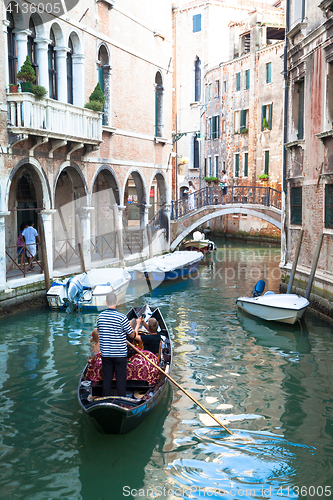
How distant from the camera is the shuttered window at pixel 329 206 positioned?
10031 mm

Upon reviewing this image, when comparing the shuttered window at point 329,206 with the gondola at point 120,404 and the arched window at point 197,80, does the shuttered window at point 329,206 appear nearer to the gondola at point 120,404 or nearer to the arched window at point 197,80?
the gondola at point 120,404

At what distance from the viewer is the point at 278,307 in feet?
32.3

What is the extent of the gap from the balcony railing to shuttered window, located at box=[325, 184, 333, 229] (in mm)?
5551

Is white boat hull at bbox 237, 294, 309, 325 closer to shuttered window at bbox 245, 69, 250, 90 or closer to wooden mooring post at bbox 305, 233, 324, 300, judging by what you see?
wooden mooring post at bbox 305, 233, 324, 300

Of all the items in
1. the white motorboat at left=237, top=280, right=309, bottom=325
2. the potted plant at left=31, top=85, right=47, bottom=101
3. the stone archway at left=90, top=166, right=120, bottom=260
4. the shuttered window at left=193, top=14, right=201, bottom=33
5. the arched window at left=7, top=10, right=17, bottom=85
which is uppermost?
the shuttered window at left=193, top=14, right=201, bottom=33

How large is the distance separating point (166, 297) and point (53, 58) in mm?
6118

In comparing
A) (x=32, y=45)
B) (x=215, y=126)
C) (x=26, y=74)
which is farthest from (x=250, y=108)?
(x=26, y=74)

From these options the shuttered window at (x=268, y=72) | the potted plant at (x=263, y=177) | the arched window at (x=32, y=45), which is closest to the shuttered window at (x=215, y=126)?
the shuttered window at (x=268, y=72)

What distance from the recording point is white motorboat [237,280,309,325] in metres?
9.71

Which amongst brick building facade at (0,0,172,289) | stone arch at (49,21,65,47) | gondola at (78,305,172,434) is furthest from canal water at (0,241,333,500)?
stone arch at (49,21,65,47)

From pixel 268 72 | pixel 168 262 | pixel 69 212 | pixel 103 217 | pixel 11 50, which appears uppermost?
pixel 268 72

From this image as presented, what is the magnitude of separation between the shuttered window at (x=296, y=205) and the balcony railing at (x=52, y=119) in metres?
4.79

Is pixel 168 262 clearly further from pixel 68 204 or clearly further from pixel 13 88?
pixel 13 88

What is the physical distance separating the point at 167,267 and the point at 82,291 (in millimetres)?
4201
